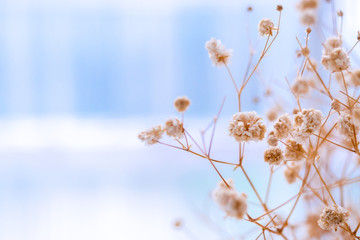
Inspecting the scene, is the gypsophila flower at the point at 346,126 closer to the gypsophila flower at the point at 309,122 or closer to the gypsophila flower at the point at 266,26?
the gypsophila flower at the point at 309,122

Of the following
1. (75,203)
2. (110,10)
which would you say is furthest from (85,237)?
(110,10)

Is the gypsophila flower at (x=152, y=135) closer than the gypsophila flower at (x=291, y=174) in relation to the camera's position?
Yes

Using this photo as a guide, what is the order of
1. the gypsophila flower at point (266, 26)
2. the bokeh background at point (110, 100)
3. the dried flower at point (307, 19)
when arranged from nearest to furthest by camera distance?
the gypsophila flower at point (266, 26) < the dried flower at point (307, 19) < the bokeh background at point (110, 100)

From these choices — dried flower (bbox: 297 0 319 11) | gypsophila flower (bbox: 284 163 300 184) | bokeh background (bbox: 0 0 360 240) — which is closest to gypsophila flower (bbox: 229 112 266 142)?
gypsophila flower (bbox: 284 163 300 184)

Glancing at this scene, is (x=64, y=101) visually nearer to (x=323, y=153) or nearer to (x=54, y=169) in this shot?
(x=54, y=169)

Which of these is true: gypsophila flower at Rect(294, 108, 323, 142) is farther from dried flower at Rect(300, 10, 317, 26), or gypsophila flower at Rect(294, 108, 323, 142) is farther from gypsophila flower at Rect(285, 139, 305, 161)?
dried flower at Rect(300, 10, 317, 26)

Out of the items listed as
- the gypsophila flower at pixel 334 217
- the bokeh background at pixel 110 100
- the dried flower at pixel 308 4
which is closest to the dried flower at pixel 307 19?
the dried flower at pixel 308 4
